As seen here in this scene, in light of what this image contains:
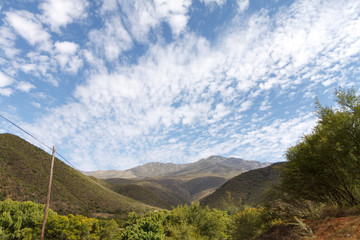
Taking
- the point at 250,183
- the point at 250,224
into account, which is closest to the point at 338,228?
the point at 250,224

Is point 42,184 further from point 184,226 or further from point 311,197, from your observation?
point 311,197

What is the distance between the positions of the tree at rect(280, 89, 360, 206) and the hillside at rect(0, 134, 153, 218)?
62.3 metres

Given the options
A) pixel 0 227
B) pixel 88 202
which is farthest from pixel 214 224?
pixel 88 202

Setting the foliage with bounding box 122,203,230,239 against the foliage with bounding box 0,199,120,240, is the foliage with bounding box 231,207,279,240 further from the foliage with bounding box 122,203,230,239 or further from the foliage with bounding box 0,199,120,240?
the foliage with bounding box 0,199,120,240

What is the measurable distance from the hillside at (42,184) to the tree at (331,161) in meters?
62.3

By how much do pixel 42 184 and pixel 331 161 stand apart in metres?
75.4

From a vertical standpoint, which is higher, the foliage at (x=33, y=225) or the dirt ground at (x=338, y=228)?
the foliage at (x=33, y=225)

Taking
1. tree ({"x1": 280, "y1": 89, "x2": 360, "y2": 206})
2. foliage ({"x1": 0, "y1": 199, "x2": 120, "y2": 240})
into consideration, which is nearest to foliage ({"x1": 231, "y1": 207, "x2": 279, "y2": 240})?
tree ({"x1": 280, "y1": 89, "x2": 360, "y2": 206})

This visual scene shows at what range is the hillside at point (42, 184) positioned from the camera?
5515 cm

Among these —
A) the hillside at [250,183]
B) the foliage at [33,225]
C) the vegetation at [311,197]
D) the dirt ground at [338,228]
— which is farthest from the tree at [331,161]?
the hillside at [250,183]

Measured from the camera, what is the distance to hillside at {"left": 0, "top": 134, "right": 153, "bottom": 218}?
55.2 m

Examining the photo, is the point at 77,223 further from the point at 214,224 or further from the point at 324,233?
the point at 324,233

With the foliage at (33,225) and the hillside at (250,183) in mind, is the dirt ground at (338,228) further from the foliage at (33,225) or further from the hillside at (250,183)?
the hillside at (250,183)

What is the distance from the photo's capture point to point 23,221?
1081 inches
